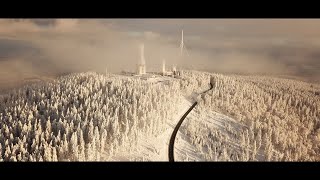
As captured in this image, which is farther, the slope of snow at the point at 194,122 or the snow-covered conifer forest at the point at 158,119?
the slope of snow at the point at 194,122

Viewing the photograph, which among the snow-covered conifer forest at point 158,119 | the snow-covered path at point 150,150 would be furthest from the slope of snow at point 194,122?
the snow-covered path at point 150,150

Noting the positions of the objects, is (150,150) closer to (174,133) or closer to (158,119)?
(174,133)

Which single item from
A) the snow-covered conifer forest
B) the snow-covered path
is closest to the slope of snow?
the snow-covered conifer forest

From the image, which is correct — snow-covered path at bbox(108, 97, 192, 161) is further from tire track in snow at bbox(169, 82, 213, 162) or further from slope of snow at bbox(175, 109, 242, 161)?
slope of snow at bbox(175, 109, 242, 161)

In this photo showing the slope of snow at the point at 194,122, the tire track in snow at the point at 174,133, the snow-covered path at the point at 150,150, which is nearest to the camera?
the snow-covered path at the point at 150,150

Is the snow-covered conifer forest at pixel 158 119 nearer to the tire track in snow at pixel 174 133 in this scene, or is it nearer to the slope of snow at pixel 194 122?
the slope of snow at pixel 194 122

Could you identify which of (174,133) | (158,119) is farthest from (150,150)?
(158,119)

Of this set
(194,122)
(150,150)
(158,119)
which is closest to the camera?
(150,150)
